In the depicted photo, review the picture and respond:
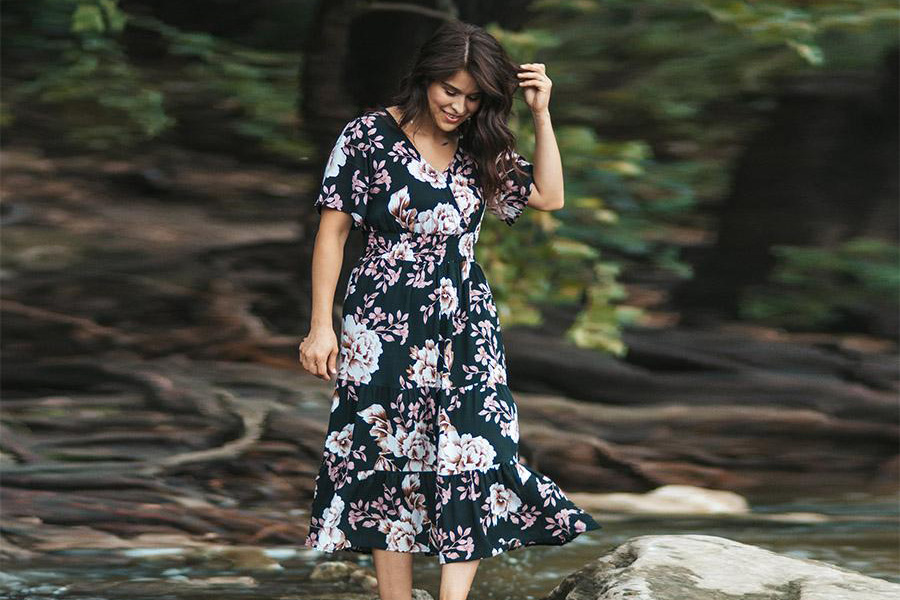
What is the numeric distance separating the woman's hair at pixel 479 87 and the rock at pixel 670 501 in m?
3.63

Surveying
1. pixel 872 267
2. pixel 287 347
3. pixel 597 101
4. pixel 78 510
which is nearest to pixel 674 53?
pixel 597 101

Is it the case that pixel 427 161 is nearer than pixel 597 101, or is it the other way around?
pixel 427 161

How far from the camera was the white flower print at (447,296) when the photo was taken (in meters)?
3.20

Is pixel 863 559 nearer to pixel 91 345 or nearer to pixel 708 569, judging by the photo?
pixel 708 569

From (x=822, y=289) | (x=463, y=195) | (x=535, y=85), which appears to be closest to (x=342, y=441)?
(x=463, y=195)

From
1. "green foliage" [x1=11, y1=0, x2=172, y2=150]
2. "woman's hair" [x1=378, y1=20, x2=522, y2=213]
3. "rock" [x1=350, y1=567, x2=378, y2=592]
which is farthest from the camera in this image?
"green foliage" [x1=11, y1=0, x2=172, y2=150]

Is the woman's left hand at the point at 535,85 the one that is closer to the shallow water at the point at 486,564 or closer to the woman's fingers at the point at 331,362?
the woman's fingers at the point at 331,362

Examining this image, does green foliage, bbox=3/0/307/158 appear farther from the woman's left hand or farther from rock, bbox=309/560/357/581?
the woman's left hand

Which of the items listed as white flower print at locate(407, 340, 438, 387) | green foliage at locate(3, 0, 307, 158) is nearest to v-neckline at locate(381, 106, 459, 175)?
white flower print at locate(407, 340, 438, 387)

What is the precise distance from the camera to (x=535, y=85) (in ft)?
10.1

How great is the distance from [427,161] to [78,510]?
124 inches

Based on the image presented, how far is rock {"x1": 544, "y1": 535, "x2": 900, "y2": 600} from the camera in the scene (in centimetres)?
328

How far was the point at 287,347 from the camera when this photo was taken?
23.2 feet

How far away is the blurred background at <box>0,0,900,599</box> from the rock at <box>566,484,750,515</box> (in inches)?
1.7
